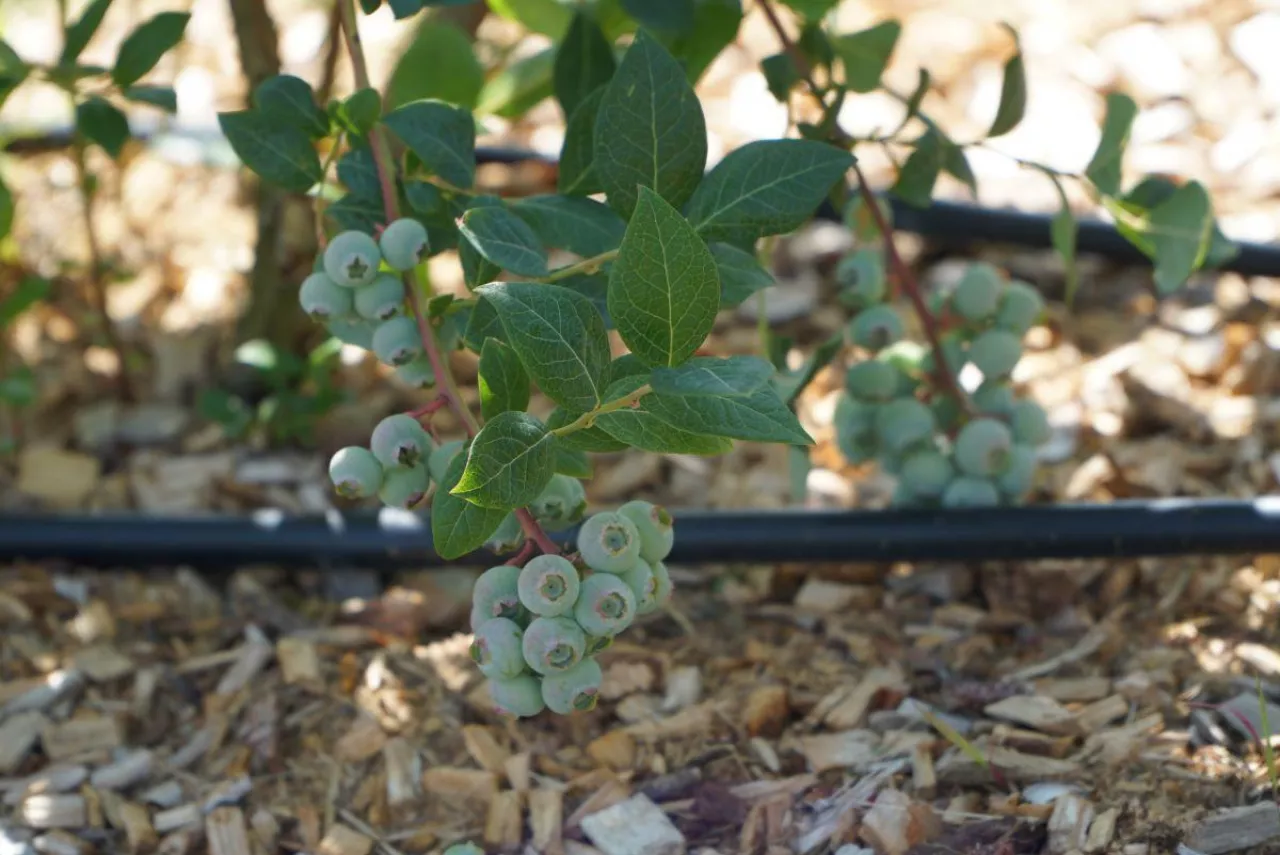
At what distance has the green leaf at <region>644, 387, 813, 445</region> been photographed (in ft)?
1.93

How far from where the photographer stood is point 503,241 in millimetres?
725

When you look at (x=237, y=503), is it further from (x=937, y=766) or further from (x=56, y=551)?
(x=937, y=766)

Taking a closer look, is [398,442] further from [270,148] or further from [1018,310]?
[1018,310]

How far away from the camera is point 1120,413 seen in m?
1.38

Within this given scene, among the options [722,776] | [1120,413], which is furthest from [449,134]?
[1120,413]

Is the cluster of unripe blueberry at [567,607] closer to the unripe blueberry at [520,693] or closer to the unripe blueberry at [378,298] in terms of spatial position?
the unripe blueberry at [520,693]

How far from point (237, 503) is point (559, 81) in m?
Result: 0.59

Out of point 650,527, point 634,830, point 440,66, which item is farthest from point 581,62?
point 634,830

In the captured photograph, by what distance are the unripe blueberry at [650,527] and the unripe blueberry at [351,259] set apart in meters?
0.18

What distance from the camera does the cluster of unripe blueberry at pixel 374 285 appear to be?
29.7 inches

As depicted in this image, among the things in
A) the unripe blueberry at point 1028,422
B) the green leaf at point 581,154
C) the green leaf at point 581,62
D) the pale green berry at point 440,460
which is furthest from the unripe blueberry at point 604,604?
the unripe blueberry at point 1028,422

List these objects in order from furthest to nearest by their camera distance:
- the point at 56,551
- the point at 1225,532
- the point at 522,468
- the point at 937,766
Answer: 1. the point at 56,551
2. the point at 1225,532
3. the point at 937,766
4. the point at 522,468

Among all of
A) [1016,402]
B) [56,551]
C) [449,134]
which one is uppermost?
[449,134]

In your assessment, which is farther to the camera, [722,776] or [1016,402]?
[1016,402]
